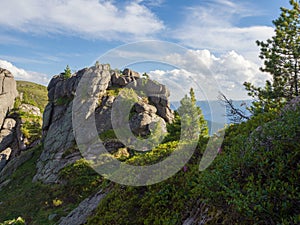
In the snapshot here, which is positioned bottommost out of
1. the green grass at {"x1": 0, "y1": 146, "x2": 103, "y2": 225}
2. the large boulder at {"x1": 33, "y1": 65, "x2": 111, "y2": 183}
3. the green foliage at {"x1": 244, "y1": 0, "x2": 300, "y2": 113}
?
the green grass at {"x1": 0, "y1": 146, "x2": 103, "y2": 225}

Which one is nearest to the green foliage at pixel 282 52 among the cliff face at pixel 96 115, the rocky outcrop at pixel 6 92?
the cliff face at pixel 96 115

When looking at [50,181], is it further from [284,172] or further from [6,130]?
[6,130]

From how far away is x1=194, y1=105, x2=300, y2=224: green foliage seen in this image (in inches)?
120

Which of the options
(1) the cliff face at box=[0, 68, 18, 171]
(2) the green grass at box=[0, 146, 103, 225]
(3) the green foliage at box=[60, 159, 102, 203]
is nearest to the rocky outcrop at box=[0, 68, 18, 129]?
(1) the cliff face at box=[0, 68, 18, 171]

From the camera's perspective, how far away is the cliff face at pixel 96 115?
23.2 metres

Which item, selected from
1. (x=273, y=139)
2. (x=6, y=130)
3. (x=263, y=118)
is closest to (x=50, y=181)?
(x=263, y=118)

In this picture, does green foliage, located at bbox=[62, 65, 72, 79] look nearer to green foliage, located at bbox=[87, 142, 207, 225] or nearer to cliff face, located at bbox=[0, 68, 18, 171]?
cliff face, located at bbox=[0, 68, 18, 171]

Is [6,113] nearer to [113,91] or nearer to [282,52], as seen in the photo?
[113,91]

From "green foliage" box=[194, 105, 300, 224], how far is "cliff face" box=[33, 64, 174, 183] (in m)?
18.3

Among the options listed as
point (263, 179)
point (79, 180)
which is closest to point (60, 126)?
point (79, 180)

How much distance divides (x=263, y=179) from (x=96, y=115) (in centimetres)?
2313

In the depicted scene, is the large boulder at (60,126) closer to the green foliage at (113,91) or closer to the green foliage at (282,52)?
the green foliage at (113,91)

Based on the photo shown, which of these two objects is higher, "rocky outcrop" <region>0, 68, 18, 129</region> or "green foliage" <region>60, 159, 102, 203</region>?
"rocky outcrop" <region>0, 68, 18, 129</region>

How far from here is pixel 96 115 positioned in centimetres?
2591
